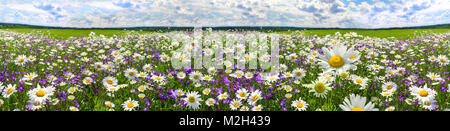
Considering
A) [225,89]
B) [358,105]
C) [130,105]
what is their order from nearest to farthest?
[358,105]
[130,105]
[225,89]

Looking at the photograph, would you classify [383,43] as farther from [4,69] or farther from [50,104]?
[4,69]

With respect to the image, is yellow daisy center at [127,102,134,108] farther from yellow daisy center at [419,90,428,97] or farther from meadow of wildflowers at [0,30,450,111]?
yellow daisy center at [419,90,428,97]

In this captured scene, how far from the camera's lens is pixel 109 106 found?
135 inches

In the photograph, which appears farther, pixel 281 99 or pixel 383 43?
pixel 383 43

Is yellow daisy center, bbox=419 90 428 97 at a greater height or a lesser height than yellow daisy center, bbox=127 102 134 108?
greater

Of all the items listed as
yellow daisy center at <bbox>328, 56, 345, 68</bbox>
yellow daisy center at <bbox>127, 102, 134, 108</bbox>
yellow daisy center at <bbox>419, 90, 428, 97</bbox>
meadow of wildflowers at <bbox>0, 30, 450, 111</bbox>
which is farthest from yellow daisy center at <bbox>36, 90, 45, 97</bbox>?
yellow daisy center at <bbox>419, 90, 428, 97</bbox>

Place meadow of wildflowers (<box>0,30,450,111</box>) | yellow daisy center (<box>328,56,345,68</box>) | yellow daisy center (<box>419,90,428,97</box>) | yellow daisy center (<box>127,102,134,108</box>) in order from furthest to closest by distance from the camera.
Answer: yellow daisy center (<box>127,102,134,108</box>)
meadow of wildflowers (<box>0,30,450,111</box>)
yellow daisy center (<box>419,90,428,97</box>)
yellow daisy center (<box>328,56,345,68</box>)

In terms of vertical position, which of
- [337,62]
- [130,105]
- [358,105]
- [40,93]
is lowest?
[130,105]

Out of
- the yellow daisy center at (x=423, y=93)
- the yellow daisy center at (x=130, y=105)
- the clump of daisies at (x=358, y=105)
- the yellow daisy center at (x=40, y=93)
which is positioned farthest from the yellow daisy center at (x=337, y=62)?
the yellow daisy center at (x=40, y=93)

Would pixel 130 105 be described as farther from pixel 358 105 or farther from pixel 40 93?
pixel 358 105

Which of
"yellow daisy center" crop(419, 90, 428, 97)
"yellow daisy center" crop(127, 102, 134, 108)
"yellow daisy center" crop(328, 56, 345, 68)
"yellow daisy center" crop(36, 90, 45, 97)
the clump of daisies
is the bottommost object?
"yellow daisy center" crop(127, 102, 134, 108)

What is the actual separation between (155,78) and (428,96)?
3.67m

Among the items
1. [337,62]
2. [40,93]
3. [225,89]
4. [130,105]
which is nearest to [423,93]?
[337,62]

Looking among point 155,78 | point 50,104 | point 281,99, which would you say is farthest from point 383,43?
point 50,104
